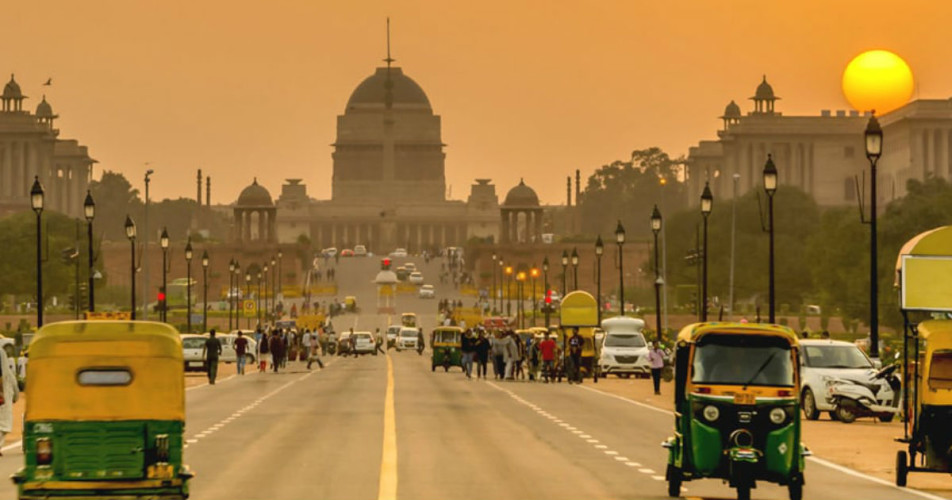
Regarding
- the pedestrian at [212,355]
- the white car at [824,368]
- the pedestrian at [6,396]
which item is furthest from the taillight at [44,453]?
the pedestrian at [212,355]

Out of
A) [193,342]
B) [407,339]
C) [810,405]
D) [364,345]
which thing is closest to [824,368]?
[810,405]

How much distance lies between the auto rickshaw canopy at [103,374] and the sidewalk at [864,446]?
8949 mm

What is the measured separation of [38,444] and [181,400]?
4.77 feet

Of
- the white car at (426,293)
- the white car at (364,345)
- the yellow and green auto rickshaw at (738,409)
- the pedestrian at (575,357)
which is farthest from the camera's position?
the white car at (426,293)

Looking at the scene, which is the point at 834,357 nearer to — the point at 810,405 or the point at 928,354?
the point at 810,405

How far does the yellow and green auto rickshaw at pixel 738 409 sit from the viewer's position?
20.7 meters

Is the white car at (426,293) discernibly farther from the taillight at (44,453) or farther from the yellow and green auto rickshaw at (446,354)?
the taillight at (44,453)

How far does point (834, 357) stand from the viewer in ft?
126

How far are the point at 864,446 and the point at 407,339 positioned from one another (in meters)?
79.5

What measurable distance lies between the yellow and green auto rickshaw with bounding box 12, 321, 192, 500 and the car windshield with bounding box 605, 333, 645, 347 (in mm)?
45688

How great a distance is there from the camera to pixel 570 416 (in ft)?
124

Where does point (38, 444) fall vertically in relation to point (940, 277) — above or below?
below

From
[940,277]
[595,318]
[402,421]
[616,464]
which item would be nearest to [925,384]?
[940,277]

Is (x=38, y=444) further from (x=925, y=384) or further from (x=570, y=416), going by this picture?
(x=570, y=416)
